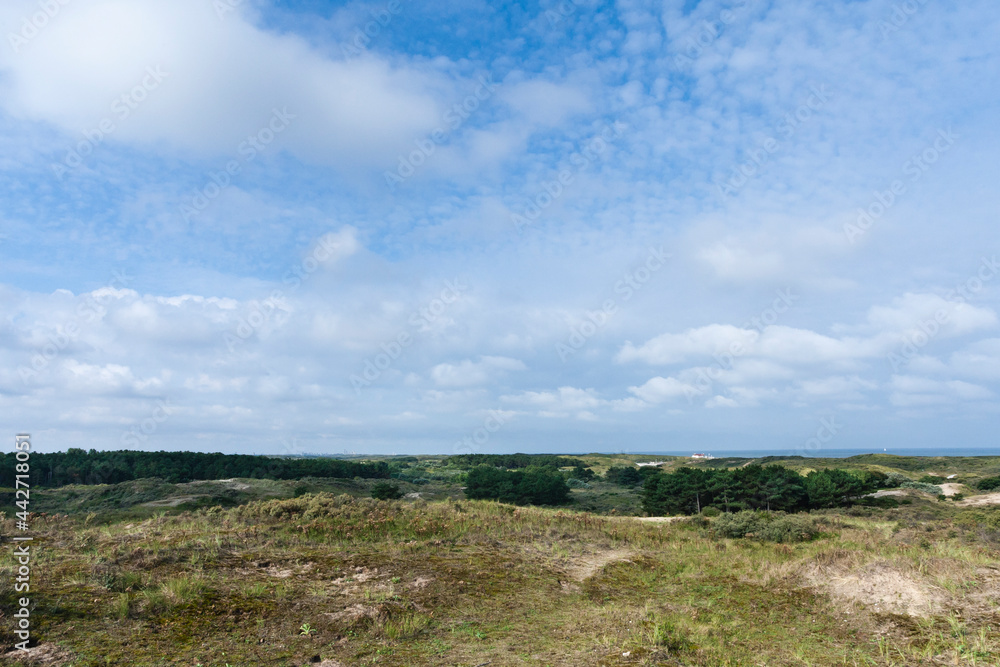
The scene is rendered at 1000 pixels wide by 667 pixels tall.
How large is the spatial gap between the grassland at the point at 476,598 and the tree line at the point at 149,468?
6682 centimetres

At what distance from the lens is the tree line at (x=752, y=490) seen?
1881 inches

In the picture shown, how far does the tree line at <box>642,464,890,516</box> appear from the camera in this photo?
47781 mm

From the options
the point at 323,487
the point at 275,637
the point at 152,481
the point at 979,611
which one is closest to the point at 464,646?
the point at 275,637

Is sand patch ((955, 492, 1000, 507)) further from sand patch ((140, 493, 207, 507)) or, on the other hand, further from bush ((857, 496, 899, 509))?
sand patch ((140, 493, 207, 507))

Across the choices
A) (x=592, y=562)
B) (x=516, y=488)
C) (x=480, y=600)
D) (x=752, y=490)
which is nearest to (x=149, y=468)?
(x=516, y=488)

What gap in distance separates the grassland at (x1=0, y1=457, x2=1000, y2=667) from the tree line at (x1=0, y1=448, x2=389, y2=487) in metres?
66.8

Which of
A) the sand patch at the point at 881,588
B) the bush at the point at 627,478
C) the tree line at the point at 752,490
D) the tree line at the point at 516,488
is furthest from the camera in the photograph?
the bush at the point at 627,478

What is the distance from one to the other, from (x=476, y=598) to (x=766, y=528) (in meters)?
19.3

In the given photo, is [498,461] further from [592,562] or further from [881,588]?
[881,588]

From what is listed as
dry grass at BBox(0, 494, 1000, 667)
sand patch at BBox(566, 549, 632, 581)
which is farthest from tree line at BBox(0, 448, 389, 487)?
sand patch at BBox(566, 549, 632, 581)

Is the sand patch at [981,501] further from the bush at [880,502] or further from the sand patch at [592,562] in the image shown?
the sand patch at [592,562]

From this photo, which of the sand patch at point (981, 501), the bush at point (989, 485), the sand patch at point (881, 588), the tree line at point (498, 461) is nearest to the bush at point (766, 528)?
the sand patch at point (881, 588)

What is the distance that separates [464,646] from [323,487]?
192ft

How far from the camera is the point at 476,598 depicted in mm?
12867
